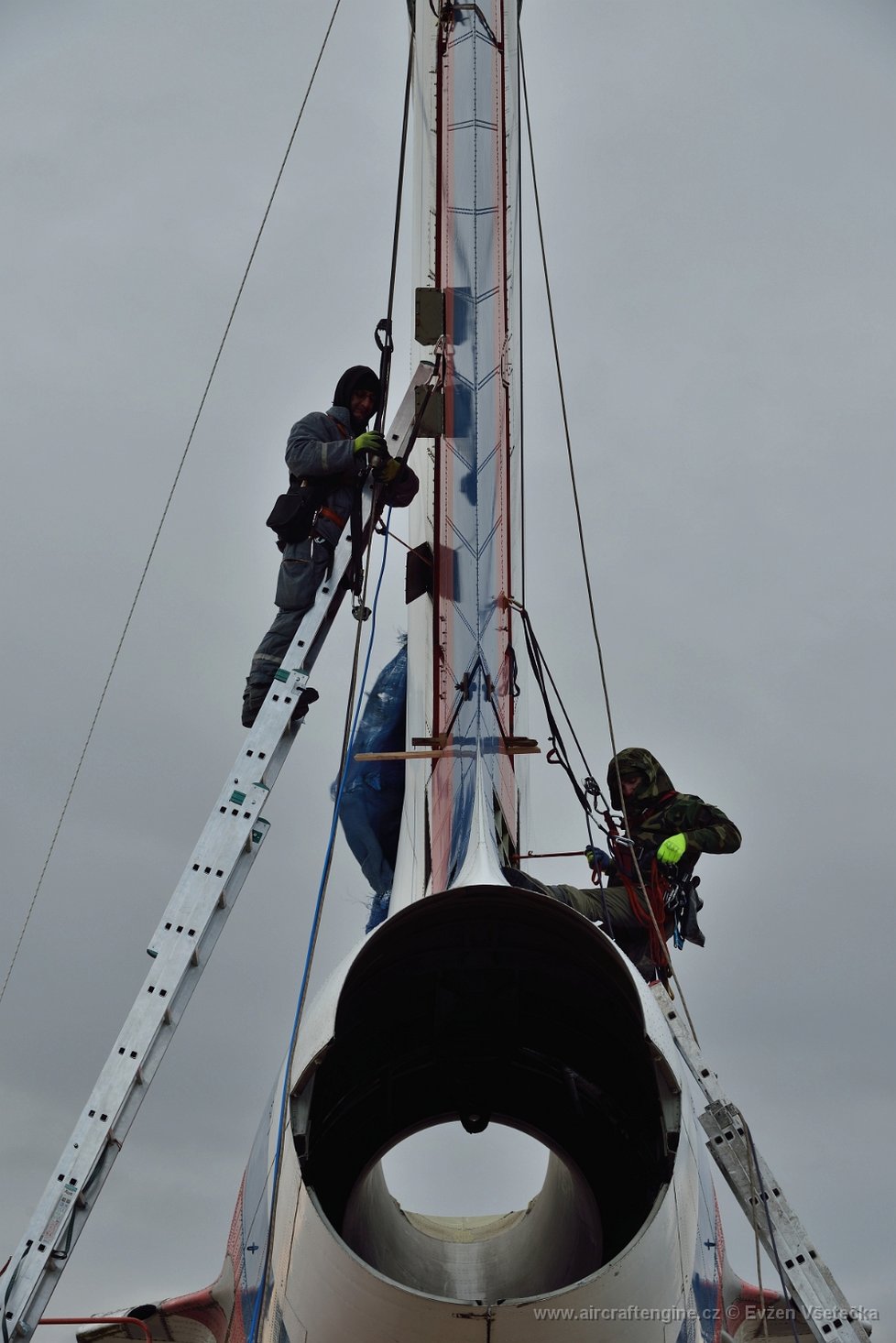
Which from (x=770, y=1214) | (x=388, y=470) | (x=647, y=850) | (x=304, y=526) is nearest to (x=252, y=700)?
(x=304, y=526)

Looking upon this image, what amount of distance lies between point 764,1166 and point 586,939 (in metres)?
3.22

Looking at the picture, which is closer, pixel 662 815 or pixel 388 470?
pixel 388 470

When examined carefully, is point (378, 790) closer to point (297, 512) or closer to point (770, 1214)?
point (297, 512)

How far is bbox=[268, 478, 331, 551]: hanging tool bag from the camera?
420 inches

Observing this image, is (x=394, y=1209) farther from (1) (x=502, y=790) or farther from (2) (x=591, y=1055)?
(1) (x=502, y=790)

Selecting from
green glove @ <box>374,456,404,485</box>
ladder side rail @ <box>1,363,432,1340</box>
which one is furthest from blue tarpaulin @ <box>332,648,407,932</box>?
green glove @ <box>374,456,404,485</box>

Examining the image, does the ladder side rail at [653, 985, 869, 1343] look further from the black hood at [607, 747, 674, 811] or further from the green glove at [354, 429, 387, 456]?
the green glove at [354, 429, 387, 456]

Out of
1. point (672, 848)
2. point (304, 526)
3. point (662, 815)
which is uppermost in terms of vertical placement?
point (304, 526)

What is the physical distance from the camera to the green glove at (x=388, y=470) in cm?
973

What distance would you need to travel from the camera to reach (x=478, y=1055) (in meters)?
8.17

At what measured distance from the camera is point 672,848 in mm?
10562

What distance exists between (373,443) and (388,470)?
23cm

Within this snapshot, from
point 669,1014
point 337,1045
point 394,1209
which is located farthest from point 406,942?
point 394,1209

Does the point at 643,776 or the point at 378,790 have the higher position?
the point at 643,776
